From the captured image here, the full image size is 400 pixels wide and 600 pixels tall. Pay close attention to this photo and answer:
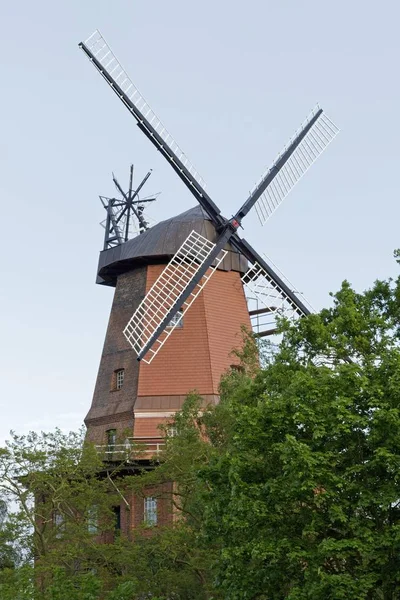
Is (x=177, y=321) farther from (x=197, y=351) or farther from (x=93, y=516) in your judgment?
(x=93, y=516)

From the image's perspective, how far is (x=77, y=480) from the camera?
35.3m

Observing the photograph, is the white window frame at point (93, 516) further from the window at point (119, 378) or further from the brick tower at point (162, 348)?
the window at point (119, 378)

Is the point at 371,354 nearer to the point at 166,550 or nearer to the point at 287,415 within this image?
the point at 287,415

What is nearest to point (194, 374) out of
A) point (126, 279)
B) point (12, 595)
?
point (126, 279)

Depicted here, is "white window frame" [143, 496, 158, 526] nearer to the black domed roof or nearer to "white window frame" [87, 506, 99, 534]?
"white window frame" [87, 506, 99, 534]

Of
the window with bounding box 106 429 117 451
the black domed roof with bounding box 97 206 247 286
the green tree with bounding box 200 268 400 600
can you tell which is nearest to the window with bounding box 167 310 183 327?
the black domed roof with bounding box 97 206 247 286

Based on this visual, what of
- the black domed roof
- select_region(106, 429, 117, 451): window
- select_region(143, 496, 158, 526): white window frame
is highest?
the black domed roof

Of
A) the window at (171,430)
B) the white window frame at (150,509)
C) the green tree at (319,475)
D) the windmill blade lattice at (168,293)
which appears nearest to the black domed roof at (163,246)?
the windmill blade lattice at (168,293)

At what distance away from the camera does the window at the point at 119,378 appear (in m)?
40.4

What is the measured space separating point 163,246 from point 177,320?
9.63ft

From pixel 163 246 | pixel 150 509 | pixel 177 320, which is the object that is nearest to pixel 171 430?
pixel 150 509

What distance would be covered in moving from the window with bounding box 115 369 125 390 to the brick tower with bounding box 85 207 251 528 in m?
0.04

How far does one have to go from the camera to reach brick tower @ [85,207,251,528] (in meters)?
38.8

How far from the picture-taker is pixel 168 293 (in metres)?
39.6
